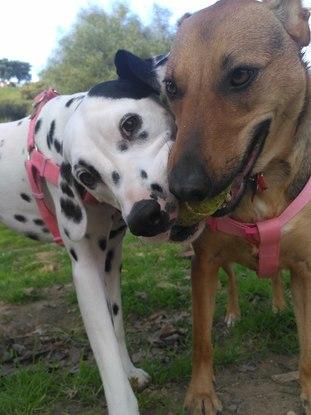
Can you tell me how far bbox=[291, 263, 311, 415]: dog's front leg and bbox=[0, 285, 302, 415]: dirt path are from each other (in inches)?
4.3

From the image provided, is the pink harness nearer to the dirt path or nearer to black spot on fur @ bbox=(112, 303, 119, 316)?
black spot on fur @ bbox=(112, 303, 119, 316)

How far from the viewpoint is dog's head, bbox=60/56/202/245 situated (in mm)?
2508

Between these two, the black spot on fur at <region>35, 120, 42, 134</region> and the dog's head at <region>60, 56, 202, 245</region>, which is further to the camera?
the black spot on fur at <region>35, 120, 42, 134</region>

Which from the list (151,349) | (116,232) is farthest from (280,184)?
(151,349)

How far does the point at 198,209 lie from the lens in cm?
261

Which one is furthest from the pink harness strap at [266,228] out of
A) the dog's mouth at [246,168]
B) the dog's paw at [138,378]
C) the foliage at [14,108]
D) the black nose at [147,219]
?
the foliage at [14,108]

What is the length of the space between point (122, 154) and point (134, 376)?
1508 mm

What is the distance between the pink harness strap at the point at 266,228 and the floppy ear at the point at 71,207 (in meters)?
0.67

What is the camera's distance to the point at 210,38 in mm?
2770

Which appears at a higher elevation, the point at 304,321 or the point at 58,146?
the point at 58,146

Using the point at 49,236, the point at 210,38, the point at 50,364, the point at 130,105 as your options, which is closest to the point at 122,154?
the point at 130,105

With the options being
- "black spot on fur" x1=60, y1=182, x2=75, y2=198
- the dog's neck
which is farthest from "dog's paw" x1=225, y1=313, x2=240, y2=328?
"black spot on fur" x1=60, y1=182, x2=75, y2=198

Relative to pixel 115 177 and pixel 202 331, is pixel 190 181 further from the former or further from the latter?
pixel 202 331

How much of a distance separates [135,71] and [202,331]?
153 cm
